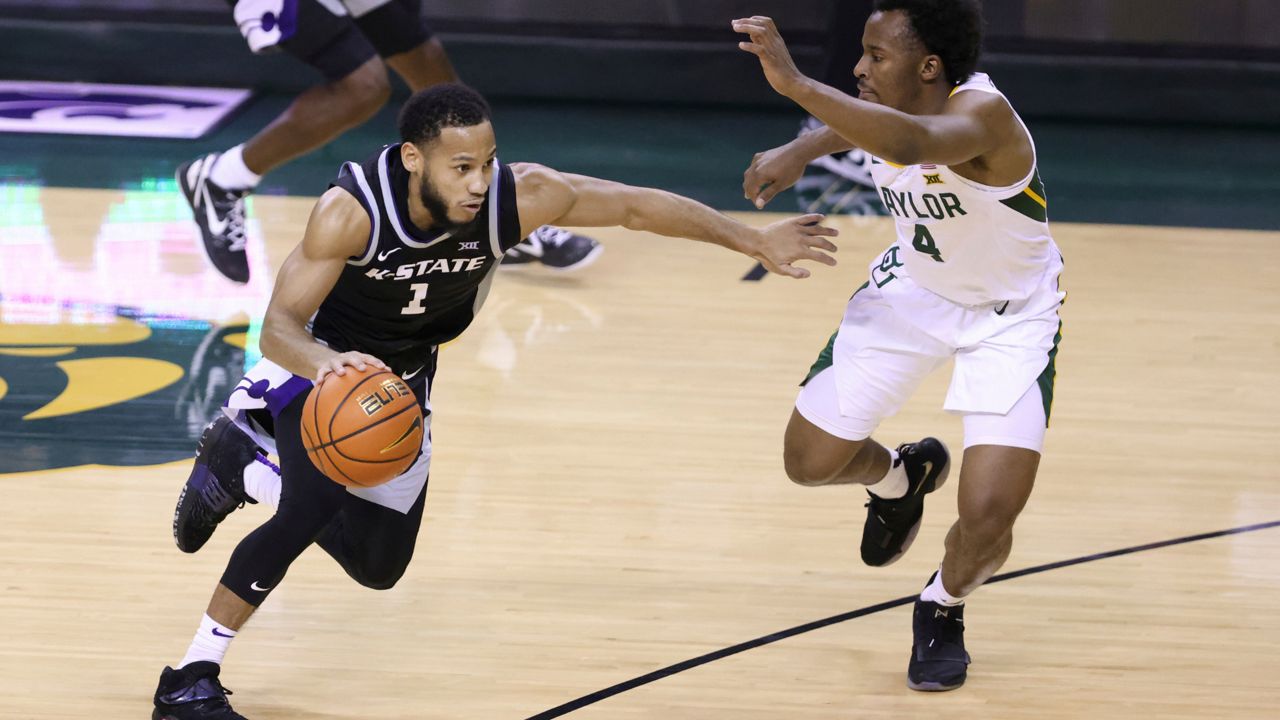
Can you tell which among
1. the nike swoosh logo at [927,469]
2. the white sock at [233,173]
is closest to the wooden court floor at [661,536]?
the nike swoosh logo at [927,469]

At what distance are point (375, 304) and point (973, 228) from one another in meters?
1.52

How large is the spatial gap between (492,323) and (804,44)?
451 cm

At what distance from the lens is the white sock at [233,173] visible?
6.71m

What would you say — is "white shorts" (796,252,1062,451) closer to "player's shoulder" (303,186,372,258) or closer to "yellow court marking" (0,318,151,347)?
"player's shoulder" (303,186,372,258)

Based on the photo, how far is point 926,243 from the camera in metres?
4.14

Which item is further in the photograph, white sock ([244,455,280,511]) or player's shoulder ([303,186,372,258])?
white sock ([244,455,280,511])

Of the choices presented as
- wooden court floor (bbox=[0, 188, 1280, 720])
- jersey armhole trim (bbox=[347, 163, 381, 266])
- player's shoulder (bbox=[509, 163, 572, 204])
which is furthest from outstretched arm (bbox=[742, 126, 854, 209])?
wooden court floor (bbox=[0, 188, 1280, 720])

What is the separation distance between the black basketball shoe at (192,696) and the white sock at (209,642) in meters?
0.02

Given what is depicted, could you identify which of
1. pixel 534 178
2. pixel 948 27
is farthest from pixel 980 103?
pixel 534 178

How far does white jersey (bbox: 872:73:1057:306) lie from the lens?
13.0 feet

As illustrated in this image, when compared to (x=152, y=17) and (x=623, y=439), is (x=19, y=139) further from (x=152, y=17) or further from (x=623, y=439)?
(x=623, y=439)

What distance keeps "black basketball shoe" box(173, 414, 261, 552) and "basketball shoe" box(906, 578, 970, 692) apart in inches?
70.0

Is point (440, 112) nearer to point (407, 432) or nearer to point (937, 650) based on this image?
point (407, 432)

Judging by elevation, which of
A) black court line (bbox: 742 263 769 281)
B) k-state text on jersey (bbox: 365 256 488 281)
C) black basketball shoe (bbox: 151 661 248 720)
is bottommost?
black court line (bbox: 742 263 769 281)
